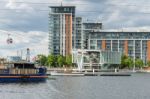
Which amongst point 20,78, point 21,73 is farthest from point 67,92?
point 21,73

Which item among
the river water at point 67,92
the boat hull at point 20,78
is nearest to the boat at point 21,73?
the boat hull at point 20,78

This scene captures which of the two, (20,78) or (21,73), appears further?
(21,73)

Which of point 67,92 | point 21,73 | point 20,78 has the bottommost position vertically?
point 67,92

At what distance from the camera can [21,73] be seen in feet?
486

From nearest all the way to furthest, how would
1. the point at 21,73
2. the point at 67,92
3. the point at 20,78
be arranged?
the point at 67,92
the point at 20,78
the point at 21,73

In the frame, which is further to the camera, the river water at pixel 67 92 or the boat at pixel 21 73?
the boat at pixel 21 73

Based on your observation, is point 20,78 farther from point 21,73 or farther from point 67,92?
point 67,92

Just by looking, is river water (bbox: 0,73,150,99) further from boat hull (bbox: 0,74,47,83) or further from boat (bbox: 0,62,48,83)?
boat (bbox: 0,62,48,83)

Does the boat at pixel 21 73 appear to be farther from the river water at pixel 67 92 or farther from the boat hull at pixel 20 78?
the river water at pixel 67 92

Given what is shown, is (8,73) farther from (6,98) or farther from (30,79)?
(6,98)

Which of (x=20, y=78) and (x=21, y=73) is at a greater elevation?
(x=21, y=73)

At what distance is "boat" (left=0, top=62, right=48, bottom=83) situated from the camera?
14475cm

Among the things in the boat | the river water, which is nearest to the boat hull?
the boat

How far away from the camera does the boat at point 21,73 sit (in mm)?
144750
